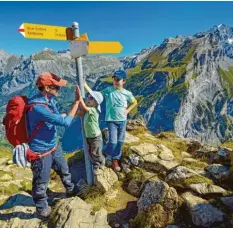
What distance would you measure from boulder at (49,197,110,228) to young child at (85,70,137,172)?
2.55 meters

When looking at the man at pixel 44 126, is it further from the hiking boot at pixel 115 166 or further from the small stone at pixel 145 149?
the small stone at pixel 145 149

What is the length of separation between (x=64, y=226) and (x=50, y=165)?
1.65m

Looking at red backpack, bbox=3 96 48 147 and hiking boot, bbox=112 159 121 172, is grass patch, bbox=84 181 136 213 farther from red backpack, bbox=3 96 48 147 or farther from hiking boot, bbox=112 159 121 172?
red backpack, bbox=3 96 48 147

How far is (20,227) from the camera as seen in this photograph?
8766 millimetres

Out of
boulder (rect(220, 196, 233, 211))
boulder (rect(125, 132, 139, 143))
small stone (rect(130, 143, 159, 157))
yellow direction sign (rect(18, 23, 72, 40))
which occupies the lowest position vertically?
boulder (rect(220, 196, 233, 211))

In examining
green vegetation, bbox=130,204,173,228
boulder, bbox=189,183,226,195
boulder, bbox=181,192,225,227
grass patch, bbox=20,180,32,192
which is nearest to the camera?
boulder, bbox=181,192,225,227

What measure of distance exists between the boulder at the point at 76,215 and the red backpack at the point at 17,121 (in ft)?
7.20

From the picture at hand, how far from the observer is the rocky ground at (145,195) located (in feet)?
25.6

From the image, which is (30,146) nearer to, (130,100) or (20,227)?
(20,227)

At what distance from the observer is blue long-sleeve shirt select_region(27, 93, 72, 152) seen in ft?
25.7

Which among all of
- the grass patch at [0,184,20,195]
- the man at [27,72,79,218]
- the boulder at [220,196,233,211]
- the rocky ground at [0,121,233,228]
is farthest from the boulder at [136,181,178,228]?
the grass patch at [0,184,20,195]

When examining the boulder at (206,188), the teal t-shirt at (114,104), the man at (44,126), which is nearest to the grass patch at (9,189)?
the man at (44,126)

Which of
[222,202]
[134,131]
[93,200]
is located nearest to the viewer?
[222,202]

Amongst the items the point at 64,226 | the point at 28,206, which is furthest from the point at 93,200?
the point at 28,206
